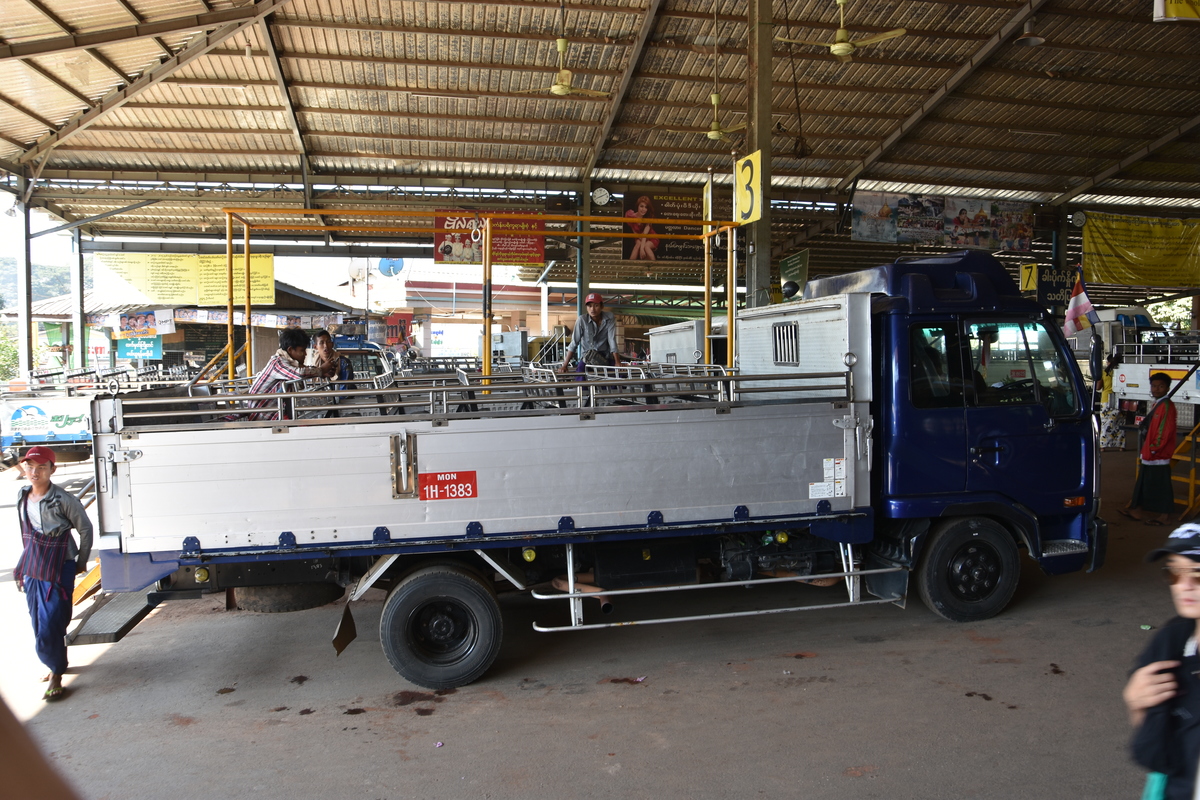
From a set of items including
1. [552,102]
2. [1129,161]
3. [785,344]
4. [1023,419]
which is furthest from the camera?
[1129,161]

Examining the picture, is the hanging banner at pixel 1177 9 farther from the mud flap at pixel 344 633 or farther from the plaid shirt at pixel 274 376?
the mud flap at pixel 344 633

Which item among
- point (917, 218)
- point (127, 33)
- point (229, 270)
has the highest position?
point (127, 33)

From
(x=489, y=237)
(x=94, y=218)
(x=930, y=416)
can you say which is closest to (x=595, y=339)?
(x=489, y=237)

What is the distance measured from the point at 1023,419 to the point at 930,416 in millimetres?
746

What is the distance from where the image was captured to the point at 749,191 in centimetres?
836

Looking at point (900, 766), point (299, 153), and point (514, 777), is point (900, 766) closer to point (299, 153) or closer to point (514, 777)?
point (514, 777)

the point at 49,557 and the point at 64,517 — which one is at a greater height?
the point at 64,517

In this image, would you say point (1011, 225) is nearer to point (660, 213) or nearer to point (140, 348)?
point (660, 213)

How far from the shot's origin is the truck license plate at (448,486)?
4566mm

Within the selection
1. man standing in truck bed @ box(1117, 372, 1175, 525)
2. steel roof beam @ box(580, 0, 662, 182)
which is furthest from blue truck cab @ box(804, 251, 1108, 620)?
steel roof beam @ box(580, 0, 662, 182)

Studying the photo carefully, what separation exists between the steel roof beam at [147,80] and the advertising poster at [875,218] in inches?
483

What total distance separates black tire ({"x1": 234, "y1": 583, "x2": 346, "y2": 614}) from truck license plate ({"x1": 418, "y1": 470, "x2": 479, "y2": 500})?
0.95 meters

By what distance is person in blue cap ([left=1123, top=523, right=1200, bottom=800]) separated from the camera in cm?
201

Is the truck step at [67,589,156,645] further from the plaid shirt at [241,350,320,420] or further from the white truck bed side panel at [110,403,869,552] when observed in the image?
the plaid shirt at [241,350,320,420]
